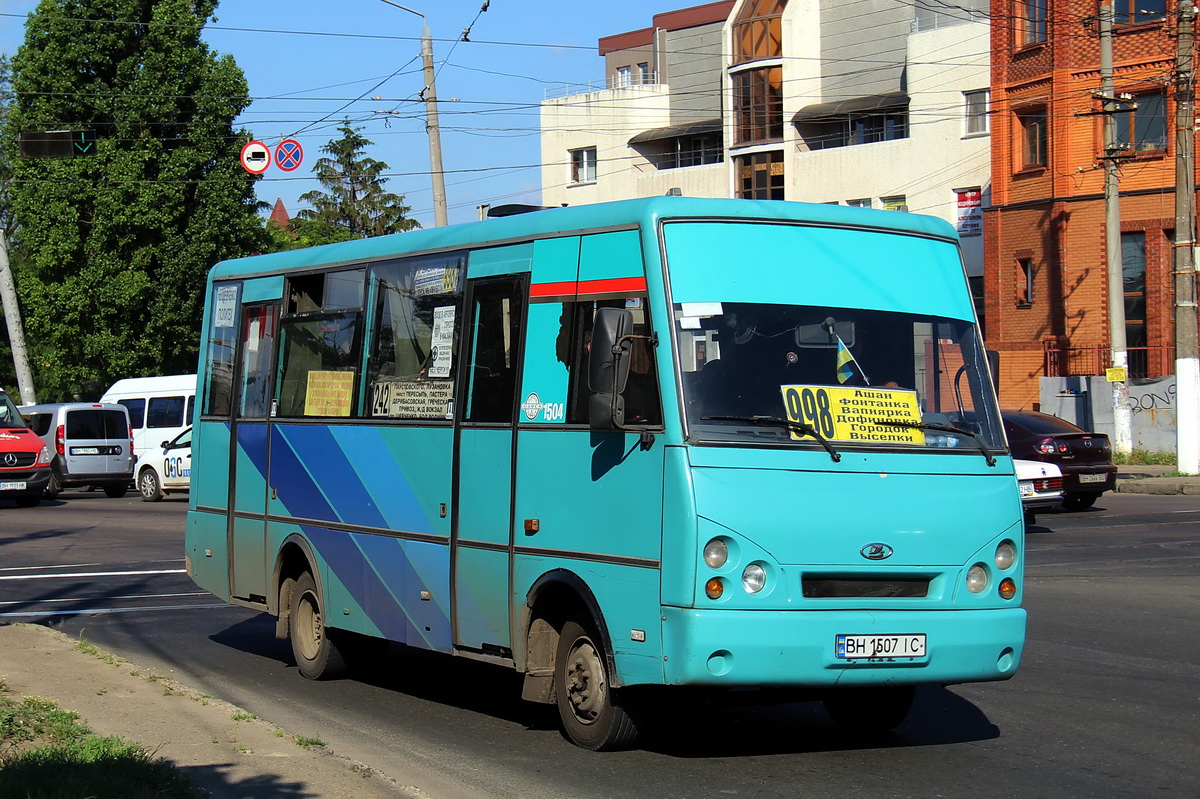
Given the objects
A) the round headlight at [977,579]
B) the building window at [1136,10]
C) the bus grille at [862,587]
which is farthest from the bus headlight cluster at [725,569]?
the building window at [1136,10]

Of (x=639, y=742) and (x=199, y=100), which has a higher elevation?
(x=199, y=100)

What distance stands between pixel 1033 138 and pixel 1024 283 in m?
4.25

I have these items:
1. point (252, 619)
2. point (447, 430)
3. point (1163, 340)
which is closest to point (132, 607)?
point (252, 619)

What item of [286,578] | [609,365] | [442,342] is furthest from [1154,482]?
[609,365]

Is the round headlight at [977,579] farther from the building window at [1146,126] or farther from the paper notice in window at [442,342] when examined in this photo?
the building window at [1146,126]

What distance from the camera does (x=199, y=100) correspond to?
152 ft

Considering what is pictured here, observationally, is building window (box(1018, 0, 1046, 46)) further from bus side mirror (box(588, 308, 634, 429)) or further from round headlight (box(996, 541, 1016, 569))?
bus side mirror (box(588, 308, 634, 429))

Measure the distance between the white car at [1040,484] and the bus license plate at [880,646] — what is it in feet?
47.0

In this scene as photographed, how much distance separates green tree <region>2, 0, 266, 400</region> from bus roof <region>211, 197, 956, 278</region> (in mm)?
37744

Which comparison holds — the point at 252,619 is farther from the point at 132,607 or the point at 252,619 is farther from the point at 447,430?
the point at 447,430

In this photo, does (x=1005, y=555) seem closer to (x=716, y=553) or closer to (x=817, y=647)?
(x=817, y=647)

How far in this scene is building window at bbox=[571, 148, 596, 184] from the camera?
65.9 meters

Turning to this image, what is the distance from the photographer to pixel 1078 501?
2486 centimetres

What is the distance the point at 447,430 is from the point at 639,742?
2301 millimetres
